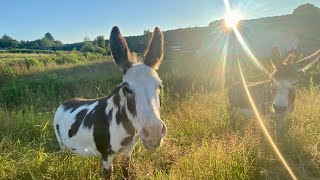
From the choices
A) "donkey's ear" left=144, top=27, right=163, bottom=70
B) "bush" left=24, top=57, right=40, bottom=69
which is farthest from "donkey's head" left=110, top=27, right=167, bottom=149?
"bush" left=24, top=57, right=40, bottom=69

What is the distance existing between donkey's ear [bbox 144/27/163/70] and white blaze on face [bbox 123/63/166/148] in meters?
0.19

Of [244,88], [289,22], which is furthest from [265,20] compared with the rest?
[244,88]

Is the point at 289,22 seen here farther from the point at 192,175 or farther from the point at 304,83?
the point at 192,175

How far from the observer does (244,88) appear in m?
7.37

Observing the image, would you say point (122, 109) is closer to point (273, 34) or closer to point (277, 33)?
point (273, 34)

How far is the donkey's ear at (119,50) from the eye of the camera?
118 inches

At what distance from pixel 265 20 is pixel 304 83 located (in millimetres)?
23302

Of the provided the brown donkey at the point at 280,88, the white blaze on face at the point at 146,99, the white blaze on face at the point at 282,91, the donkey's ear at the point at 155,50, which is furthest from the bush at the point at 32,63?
the white blaze on face at the point at 146,99

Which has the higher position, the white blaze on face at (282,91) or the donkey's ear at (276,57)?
the donkey's ear at (276,57)

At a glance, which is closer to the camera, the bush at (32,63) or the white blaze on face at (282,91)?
the white blaze on face at (282,91)

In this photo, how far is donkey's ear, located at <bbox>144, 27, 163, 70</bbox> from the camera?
124 inches

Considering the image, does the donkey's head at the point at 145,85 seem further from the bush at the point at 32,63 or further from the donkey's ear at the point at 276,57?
the bush at the point at 32,63

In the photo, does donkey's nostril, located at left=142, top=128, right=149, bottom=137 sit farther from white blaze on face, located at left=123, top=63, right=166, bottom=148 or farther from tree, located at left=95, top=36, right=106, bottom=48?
tree, located at left=95, top=36, right=106, bottom=48

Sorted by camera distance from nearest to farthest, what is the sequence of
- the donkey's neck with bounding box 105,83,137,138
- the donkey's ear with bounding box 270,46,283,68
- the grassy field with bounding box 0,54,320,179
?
the donkey's neck with bounding box 105,83,137,138 < the grassy field with bounding box 0,54,320,179 < the donkey's ear with bounding box 270,46,283,68
